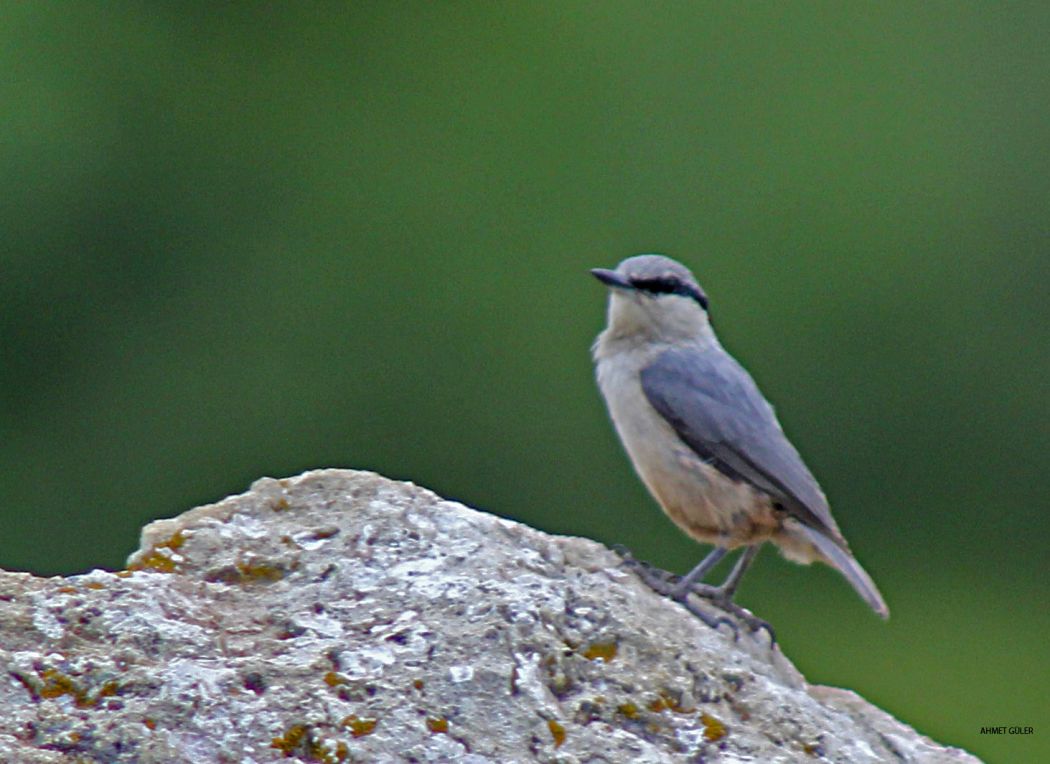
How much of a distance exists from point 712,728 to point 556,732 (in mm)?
445

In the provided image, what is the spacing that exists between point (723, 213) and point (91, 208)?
6.98 meters

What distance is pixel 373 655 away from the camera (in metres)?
4.20

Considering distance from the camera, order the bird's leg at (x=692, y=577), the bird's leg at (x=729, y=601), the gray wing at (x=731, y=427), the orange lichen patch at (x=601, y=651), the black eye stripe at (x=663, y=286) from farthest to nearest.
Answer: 1. the black eye stripe at (x=663, y=286)
2. the gray wing at (x=731, y=427)
3. the bird's leg at (x=729, y=601)
4. the bird's leg at (x=692, y=577)
5. the orange lichen patch at (x=601, y=651)

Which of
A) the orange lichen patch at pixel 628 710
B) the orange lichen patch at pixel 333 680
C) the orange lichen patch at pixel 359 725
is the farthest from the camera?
the orange lichen patch at pixel 628 710

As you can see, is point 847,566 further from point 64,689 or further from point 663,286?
point 64,689

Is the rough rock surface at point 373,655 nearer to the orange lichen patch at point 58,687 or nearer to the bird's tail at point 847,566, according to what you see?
the orange lichen patch at point 58,687

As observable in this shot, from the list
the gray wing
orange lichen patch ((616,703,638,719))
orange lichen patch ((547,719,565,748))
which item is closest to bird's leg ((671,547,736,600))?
the gray wing

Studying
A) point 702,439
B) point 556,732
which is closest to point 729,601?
point 702,439

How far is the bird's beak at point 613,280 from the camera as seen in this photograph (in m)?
7.39

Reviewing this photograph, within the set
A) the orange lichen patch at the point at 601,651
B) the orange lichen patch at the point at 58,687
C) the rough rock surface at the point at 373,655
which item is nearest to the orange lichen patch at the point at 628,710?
the rough rock surface at the point at 373,655

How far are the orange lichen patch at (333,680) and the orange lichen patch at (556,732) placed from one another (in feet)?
1.49

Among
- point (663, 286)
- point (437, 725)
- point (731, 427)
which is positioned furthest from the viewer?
point (663, 286)

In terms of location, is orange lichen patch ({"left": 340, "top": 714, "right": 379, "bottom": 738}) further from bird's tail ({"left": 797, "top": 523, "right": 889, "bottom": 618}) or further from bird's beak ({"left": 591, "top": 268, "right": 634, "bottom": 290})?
bird's beak ({"left": 591, "top": 268, "right": 634, "bottom": 290})

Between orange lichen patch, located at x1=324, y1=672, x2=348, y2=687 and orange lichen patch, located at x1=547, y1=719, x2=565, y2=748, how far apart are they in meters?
0.46
